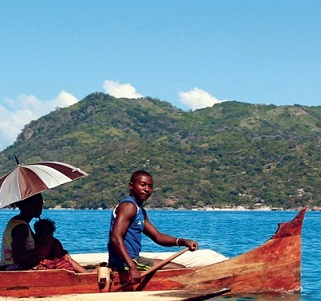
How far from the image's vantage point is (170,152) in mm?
152625

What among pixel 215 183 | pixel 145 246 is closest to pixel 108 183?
pixel 215 183

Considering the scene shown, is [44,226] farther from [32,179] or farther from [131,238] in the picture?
[131,238]

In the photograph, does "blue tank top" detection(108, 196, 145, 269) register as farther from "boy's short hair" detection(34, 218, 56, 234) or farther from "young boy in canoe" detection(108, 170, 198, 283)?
"boy's short hair" detection(34, 218, 56, 234)

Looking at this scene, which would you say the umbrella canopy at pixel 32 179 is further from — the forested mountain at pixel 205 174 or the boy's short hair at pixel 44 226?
the forested mountain at pixel 205 174

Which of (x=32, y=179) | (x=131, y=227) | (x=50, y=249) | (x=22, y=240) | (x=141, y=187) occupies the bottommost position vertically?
(x=50, y=249)

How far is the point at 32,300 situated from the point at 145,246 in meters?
22.0

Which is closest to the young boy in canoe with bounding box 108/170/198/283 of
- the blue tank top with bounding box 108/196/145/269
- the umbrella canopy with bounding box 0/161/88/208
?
the blue tank top with bounding box 108/196/145/269

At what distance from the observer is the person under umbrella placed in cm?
1030

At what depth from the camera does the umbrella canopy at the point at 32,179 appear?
10.2m

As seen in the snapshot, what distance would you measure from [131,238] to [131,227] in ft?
0.56

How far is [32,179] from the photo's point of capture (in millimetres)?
10430

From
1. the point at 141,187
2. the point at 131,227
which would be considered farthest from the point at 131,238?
the point at 141,187

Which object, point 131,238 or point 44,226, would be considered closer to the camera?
point 131,238

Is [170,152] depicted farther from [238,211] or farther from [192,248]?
[192,248]
